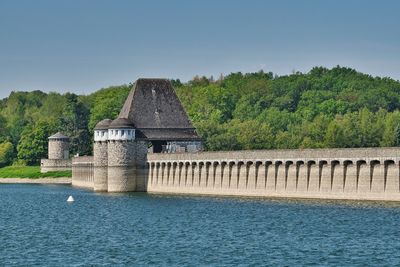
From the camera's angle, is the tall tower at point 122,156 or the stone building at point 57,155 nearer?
the tall tower at point 122,156

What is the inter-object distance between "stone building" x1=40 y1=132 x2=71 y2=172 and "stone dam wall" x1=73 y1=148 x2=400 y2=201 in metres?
57.1

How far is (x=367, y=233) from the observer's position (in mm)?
59531

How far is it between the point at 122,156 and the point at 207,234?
1920 inches

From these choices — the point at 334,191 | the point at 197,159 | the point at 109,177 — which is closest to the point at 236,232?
the point at 334,191

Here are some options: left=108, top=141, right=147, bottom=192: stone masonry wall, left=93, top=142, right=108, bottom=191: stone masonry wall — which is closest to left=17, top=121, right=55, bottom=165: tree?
left=93, top=142, right=108, bottom=191: stone masonry wall

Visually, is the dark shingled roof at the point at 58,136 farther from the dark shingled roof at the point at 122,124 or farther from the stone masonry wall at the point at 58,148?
the dark shingled roof at the point at 122,124

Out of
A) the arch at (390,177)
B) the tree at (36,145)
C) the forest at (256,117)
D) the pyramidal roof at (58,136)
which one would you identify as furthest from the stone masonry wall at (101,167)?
the tree at (36,145)

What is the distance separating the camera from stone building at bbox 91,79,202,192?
365ft

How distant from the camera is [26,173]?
176750 millimetres

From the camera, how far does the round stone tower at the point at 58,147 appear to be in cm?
17000

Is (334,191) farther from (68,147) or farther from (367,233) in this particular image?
(68,147)

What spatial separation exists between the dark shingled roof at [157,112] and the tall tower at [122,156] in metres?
2.67

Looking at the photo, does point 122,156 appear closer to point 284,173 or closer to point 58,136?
point 284,173

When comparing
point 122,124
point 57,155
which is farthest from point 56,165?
point 122,124
